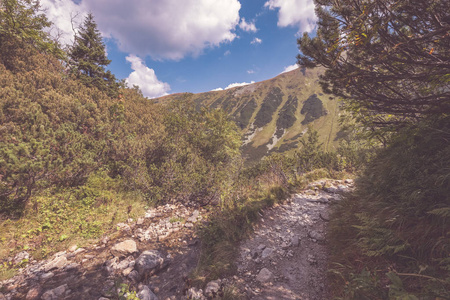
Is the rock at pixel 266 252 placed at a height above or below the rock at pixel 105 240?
below

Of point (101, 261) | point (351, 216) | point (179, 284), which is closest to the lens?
point (179, 284)

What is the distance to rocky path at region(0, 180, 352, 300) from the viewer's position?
3193 millimetres

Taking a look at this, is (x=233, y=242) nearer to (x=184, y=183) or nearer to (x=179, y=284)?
Answer: (x=179, y=284)

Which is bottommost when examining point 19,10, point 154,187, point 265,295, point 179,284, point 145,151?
point 265,295

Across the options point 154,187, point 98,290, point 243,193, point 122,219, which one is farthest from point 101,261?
point 243,193

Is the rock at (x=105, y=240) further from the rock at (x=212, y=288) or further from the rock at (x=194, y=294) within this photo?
the rock at (x=212, y=288)

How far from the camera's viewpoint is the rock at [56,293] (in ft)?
9.96

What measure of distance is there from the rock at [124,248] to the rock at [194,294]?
2163mm

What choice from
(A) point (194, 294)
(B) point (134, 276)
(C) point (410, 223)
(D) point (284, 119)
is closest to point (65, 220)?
(B) point (134, 276)

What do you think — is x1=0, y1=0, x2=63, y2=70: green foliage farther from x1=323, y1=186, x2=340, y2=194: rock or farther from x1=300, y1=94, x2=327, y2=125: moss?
x1=300, y1=94, x2=327, y2=125: moss

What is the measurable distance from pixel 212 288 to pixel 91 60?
17456mm

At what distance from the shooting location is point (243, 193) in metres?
7.00

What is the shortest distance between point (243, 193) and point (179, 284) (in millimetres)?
3987

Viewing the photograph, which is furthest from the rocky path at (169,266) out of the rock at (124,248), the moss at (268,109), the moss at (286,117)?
the moss at (268,109)
